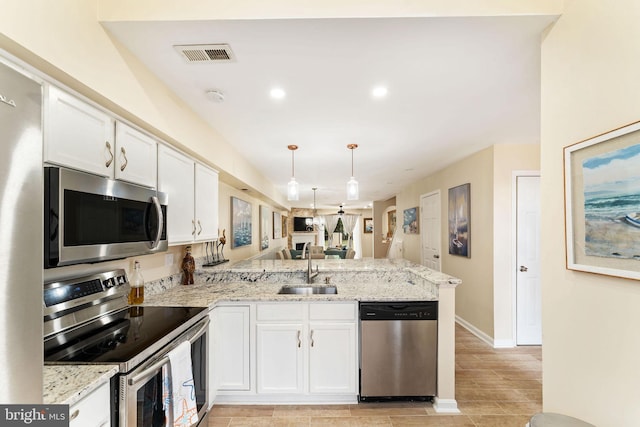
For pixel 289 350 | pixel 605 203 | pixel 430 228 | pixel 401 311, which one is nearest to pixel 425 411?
pixel 401 311

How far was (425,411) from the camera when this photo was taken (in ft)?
7.78

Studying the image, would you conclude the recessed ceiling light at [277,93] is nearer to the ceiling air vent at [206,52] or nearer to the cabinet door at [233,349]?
the ceiling air vent at [206,52]

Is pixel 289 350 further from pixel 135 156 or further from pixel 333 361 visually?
pixel 135 156

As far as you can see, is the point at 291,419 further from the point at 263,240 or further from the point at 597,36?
the point at 263,240

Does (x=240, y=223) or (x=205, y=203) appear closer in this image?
(x=205, y=203)

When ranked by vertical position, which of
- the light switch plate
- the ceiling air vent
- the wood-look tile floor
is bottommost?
the wood-look tile floor

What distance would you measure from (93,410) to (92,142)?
114 centimetres

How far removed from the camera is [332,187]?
289 inches

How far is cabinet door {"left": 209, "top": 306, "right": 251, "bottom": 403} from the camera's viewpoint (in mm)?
2430

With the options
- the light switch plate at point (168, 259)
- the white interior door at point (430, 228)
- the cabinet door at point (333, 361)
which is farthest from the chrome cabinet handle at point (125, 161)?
the white interior door at point (430, 228)

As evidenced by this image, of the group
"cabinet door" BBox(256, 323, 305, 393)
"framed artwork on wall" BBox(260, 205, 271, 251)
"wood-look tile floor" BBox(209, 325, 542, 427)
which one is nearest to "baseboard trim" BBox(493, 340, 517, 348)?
"wood-look tile floor" BBox(209, 325, 542, 427)

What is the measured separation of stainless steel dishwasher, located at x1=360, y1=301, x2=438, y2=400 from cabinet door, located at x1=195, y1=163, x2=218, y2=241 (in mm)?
1575

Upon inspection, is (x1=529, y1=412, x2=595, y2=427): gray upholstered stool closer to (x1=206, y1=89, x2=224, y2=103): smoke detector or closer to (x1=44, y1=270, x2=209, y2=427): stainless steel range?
(x1=44, y1=270, x2=209, y2=427): stainless steel range

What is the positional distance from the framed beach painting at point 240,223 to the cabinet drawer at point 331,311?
Result: 7.90 ft
